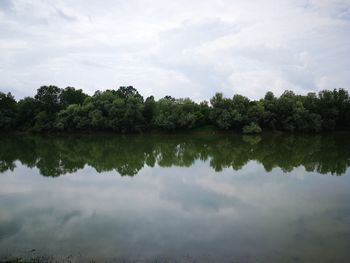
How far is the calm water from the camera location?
440 inches

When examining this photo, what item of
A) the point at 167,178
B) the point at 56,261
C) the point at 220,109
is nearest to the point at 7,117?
the point at 220,109

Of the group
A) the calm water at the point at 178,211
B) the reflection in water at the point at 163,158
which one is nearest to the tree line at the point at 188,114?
the reflection in water at the point at 163,158

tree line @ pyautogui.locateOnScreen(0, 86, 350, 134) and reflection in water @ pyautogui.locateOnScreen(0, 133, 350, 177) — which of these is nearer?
reflection in water @ pyautogui.locateOnScreen(0, 133, 350, 177)

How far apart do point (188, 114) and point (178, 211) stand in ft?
152

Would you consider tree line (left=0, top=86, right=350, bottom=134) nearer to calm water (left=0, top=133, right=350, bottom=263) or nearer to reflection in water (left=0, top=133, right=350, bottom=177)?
reflection in water (left=0, top=133, right=350, bottom=177)

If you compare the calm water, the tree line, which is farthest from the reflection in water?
the tree line

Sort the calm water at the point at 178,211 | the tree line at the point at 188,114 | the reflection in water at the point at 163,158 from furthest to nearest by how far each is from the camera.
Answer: the tree line at the point at 188,114
the reflection in water at the point at 163,158
the calm water at the point at 178,211

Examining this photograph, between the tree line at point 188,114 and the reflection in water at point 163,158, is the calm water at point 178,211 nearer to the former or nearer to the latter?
the reflection in water at point 163,158

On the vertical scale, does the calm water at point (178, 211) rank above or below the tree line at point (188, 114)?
below

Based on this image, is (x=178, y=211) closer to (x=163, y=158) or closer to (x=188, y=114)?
(x=163, y=158)

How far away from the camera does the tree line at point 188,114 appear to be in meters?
61.3

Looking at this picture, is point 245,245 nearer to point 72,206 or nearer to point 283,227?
point 283,227

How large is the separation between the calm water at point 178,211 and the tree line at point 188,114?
103ft

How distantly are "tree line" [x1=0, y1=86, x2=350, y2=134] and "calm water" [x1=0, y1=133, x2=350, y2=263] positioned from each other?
103 feet
